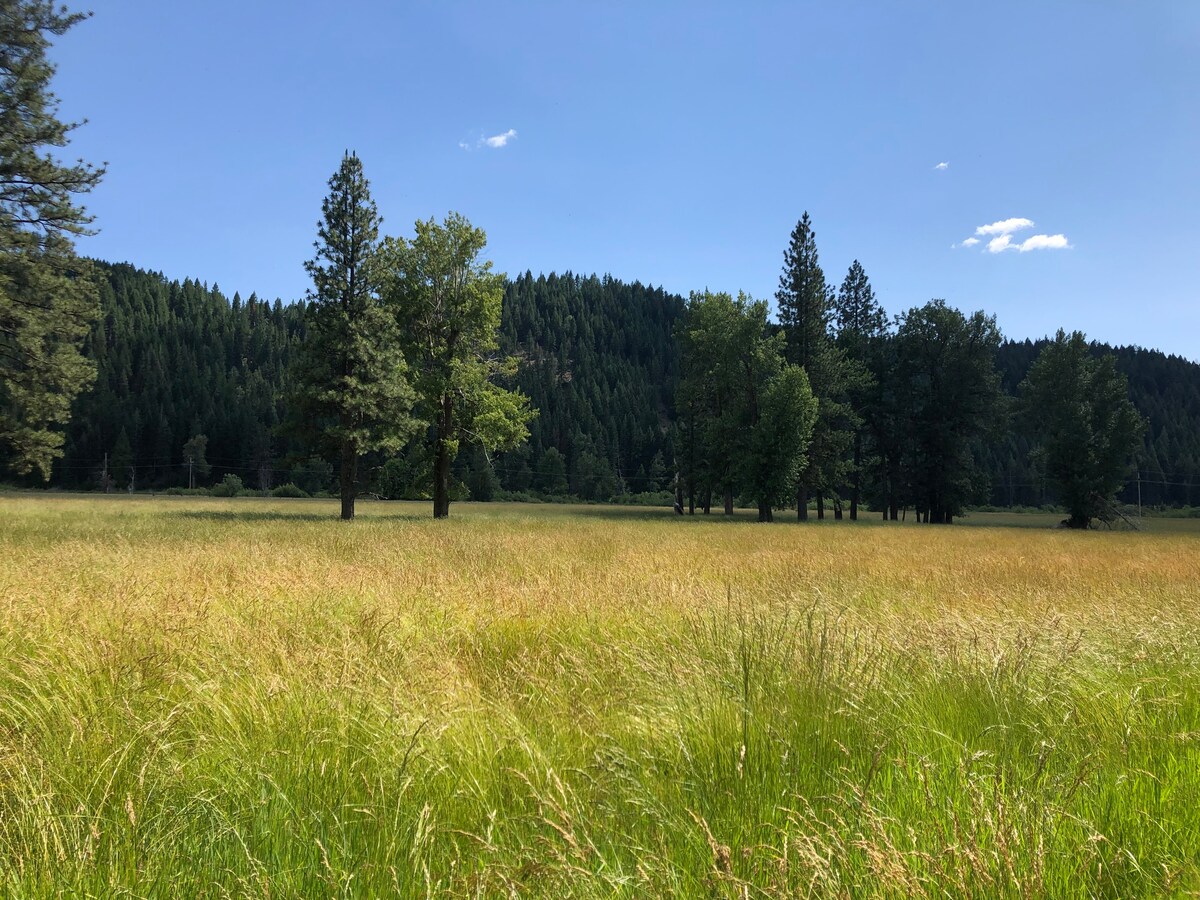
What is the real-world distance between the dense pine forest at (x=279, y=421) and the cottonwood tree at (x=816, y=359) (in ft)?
165

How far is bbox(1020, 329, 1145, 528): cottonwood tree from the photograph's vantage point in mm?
41969

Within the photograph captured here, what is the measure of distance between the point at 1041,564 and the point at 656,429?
125 meters

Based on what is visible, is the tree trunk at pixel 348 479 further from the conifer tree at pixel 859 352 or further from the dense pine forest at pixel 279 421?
the dense pine forest at pixel 279 421

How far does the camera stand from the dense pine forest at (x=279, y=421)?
110062 millimetres

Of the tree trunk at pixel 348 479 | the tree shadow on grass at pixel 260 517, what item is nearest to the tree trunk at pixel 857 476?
the tree shadow on grass at pixel 260 517

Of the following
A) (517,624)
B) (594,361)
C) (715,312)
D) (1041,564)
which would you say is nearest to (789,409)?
(715,312)

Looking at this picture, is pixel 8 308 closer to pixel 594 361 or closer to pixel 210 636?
pixel 210 636

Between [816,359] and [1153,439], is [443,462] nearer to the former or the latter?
[816,359]

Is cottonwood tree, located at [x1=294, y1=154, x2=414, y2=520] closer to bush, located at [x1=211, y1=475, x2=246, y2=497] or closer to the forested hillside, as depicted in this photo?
bush, located at [x1=211, y1=475, x2=246, y2=497]

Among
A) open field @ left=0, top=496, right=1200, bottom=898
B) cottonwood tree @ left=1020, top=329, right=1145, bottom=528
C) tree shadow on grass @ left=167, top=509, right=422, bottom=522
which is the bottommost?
tree shadow on grass @ left=167, top=509, right=422, bottom=522

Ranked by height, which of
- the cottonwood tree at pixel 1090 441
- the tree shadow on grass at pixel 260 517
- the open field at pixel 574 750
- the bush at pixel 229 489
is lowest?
the bush at pixel 229 489

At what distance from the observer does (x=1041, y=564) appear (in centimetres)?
1295

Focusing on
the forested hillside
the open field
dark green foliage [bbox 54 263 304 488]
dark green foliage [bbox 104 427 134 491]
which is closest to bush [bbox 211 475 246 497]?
dark green foliage [bbox 54 263 304 488]

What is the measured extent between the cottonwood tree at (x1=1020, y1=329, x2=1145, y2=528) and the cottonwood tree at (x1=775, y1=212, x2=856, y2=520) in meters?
14.4
